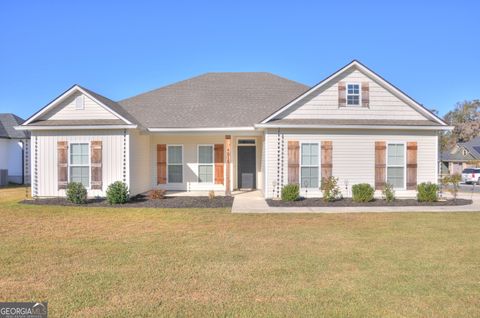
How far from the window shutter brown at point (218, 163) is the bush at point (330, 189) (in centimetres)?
512

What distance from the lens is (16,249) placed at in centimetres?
637

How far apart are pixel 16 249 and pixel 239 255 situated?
4188 mm

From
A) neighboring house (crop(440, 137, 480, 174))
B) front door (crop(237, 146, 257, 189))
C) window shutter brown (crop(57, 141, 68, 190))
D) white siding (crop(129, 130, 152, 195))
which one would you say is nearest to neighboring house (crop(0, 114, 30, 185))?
window shutter brown (crop(57, 141, 68, 190))

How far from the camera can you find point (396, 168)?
13.5 meters

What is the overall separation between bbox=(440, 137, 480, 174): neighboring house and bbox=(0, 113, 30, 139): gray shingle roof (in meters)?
41.3

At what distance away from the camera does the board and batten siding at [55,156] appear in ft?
43.7

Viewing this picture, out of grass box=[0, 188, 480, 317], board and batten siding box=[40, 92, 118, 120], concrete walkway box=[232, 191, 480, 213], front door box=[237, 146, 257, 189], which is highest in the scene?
board and batten siding box=[40, 92, 118, 120]

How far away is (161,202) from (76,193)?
306cm

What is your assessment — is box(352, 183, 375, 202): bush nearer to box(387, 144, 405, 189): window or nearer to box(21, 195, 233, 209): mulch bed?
box(387, 144, 405, 189): window

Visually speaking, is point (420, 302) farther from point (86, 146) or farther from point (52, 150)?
point (52, 150)

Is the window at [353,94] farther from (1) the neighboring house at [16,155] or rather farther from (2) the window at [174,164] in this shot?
(1) the neighboring house at [16,155]

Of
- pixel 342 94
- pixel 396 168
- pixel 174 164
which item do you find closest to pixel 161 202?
pixel 174 164

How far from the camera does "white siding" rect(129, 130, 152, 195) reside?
44.9ft

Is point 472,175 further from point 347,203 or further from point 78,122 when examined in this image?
point 78,122
